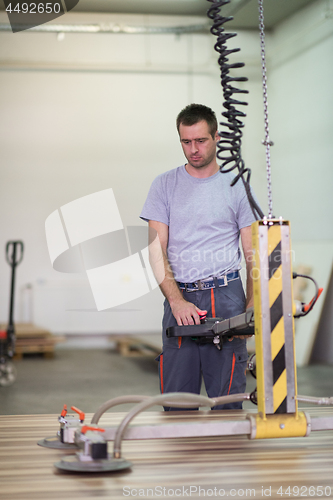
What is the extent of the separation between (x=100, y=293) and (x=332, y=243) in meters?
3.17

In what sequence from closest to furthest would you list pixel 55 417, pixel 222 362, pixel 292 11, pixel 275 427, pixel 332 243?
pixel 275 427 < pixel 55 417 < pixel 222 362 < pixel 332 243 < pixel 292 11

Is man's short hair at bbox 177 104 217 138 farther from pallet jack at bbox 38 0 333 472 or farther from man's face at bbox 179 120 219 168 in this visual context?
pallet jack at bbox 38 0 333 472

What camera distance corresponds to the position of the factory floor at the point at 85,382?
4086mm

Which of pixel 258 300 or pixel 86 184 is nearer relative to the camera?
pixel 258 300

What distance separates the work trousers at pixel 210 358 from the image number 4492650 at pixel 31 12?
629cm

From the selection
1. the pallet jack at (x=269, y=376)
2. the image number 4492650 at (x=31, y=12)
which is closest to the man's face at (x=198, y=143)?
the pallet jack at (x=269, y=376)

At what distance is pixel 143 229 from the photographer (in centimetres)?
726

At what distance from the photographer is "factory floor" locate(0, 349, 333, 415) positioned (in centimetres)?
409

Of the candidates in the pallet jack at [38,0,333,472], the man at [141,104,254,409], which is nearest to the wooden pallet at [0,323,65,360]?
the man at [141,104,254,409]

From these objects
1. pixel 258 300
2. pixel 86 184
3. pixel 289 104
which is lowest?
pixel 258 300

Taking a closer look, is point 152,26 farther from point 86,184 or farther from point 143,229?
point 143,229

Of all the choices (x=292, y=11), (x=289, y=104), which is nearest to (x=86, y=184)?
(x=289, y=104)
